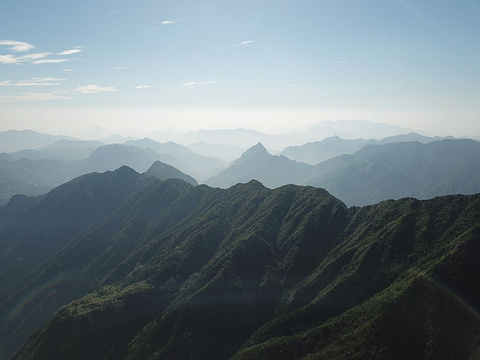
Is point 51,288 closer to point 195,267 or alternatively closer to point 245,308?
point 195,267

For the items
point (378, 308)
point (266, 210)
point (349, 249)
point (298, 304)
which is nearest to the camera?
point (378, 308)

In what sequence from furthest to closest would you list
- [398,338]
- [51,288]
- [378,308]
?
1. [51,288]
2. [378,308]
3. [398,338]

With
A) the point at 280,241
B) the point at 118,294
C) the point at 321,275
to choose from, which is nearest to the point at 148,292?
the point at 118,294

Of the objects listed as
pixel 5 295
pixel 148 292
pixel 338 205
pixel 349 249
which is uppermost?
pixel 338 205

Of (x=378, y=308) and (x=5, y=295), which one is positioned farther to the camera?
(x=5, y=295)

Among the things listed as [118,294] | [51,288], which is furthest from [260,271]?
[51,288]

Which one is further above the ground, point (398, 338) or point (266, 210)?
point (266, 210)
